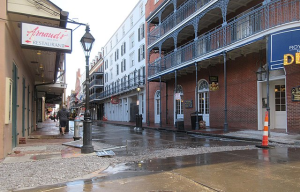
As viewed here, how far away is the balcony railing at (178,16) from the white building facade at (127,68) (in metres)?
6.18

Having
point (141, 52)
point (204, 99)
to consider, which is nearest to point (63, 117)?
point (204, 99)

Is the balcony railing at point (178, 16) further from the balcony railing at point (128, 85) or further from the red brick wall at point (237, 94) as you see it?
the balcony railing at point (128, 85)

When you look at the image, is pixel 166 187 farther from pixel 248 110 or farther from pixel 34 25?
pixel 248 110

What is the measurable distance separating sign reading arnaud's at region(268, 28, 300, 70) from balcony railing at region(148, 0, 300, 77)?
0.62 metres

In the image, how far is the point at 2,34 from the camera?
718 cm

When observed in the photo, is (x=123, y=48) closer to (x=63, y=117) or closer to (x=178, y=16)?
(x=178, y=16)

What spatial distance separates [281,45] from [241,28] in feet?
14.8

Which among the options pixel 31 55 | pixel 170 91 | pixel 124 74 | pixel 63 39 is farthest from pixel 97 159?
pixel 124 74

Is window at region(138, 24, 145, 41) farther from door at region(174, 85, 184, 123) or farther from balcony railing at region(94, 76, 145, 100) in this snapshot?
door at region(174, 85, 184, 123)

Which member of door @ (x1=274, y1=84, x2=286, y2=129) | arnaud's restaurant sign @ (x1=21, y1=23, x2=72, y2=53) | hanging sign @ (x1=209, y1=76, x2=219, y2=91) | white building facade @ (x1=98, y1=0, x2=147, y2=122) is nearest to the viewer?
arnaud's restaurant sign @ (x1=21, y1=23, x2=72, y2=53)

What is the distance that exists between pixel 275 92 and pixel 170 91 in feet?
40.0

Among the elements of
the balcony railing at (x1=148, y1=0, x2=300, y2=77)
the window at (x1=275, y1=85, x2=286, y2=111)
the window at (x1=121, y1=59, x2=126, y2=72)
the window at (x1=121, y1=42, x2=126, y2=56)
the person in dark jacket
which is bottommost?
the person in dark jacket

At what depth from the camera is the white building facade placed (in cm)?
3328

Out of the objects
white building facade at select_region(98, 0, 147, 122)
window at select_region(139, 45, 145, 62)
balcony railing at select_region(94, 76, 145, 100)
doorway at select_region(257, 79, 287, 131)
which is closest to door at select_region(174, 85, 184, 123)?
white building facade at select_region(98, 0, 147, 122)
